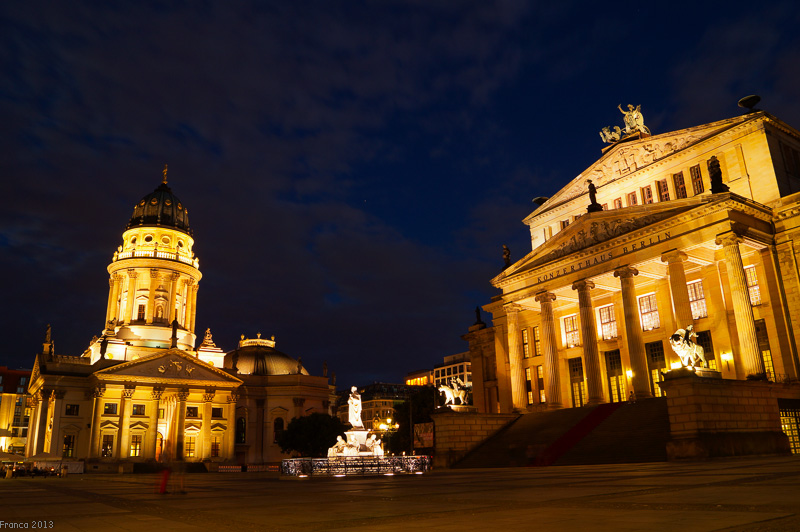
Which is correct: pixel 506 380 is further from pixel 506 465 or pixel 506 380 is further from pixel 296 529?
pixel 296 529

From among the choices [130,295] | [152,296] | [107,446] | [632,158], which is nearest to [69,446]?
[107,446]

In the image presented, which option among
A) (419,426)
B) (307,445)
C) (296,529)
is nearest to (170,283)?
(307,445)

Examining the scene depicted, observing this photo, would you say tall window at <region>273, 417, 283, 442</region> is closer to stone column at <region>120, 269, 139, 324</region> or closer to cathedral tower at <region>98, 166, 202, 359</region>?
cathedral tower at <region>98, 166, 202, 359</region>

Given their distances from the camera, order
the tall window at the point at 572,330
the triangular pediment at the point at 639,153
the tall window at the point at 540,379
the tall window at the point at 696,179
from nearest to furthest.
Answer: the tall window at the point at 696,179
the triangular pediment at the point at 639,153
the tall window at the point at 572,330
the tall window at the point at 540,379

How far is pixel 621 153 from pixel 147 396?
210ft

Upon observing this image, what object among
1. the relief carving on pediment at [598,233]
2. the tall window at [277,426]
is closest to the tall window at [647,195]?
the relief carving on pediment at [598,233]

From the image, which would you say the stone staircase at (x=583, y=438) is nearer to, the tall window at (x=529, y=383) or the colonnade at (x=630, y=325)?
the colonnade at (x=630, y=325)

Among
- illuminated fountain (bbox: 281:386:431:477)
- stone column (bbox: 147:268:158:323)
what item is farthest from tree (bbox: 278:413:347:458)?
illuminated fountain (bbox: 281:386:431:477)

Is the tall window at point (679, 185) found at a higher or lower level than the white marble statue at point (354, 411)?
higher

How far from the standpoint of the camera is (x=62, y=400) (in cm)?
7156

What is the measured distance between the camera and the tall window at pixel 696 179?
4059 cm

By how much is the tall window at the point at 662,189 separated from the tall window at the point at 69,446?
232 feet

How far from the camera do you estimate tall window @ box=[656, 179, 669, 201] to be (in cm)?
4276

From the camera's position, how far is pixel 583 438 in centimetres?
3291
